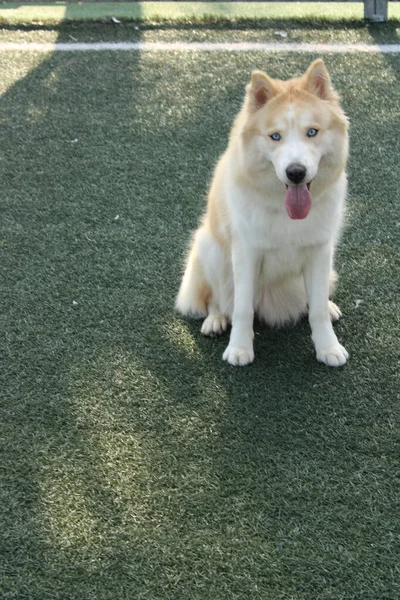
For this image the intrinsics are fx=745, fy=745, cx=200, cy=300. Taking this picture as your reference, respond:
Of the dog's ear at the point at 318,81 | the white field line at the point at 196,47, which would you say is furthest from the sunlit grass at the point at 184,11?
the dog's ear at the point at 318,81

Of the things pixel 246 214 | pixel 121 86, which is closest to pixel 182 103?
pixel 121 86

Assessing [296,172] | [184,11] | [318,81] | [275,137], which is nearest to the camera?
[296,172]

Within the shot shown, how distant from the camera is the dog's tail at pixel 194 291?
336 centimetres

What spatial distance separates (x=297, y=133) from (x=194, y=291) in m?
0.96

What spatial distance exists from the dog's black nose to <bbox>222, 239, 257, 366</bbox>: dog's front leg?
44cm

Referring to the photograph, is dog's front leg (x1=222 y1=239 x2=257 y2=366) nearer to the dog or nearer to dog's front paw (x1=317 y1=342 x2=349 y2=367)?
the dog

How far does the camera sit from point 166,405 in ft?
9.57

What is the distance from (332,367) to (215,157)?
2049 millimetres

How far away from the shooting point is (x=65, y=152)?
4820 millimetres

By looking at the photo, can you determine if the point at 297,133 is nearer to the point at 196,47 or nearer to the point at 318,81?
the point at 318,81

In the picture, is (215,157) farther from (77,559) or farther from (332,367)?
(77,559)

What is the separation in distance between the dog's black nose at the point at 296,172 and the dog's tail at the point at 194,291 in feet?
2.68

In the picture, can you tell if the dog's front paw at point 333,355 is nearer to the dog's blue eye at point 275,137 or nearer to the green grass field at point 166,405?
the green grass field at point 166,405

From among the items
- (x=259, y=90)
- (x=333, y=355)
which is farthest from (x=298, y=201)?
(x=333, y=355)
